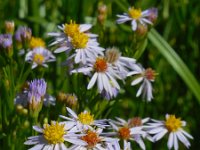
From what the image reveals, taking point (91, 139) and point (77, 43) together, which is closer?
point (91, 139)

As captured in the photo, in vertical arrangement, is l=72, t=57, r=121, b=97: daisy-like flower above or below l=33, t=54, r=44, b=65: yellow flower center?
below

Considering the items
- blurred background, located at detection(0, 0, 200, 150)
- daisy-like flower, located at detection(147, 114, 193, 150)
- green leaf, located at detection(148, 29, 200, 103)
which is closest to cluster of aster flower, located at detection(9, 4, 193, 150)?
daisy-like flower, located at detection(147, 114, 193, 150)

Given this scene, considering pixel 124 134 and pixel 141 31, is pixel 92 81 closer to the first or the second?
pixel 124 134

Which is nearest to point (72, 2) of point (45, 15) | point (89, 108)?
point (45, 15)

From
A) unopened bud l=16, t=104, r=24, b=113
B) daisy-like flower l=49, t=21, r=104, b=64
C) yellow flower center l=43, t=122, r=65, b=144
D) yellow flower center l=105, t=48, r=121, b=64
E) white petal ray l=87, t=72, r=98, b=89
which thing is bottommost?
yellow flower center l=43, t=122, r=65, b=144

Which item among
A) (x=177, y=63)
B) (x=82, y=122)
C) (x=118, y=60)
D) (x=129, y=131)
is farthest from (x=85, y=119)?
(x=177, y=63)

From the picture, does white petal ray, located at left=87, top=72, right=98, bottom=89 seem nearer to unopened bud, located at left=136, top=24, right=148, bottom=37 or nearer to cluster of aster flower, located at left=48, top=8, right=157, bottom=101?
cluster of aster flower, located at left=48, top=8, right=157, bottom=101

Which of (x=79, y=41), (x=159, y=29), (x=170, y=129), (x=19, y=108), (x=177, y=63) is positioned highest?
(x=159, y=29)

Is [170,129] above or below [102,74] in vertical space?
below
